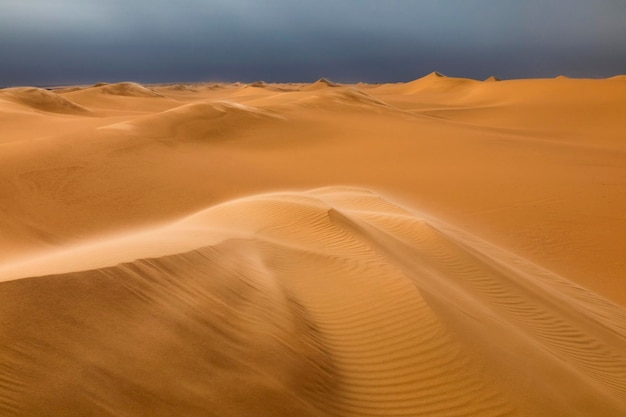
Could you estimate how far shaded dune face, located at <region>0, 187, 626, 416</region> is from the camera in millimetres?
2545

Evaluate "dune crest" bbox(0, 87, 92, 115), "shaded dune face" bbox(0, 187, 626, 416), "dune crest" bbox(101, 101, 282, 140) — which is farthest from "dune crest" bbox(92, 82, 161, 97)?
"shaded dune face" bbox(0, 187, 626, 416)

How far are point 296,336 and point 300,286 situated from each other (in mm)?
944

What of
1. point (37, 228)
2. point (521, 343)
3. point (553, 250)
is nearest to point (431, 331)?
point (521, 343)

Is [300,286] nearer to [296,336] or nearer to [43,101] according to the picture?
[296,336]

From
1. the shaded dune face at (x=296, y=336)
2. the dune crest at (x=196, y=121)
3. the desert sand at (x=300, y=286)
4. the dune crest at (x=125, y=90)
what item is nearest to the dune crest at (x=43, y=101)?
the dune crest at (x=196, y=121)

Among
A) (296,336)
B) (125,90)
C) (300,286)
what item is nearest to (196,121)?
(300,286)

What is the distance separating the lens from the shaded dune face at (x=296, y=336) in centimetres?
254

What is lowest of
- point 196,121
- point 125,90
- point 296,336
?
point 296,336

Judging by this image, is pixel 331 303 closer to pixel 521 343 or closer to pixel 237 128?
pixel 521 343

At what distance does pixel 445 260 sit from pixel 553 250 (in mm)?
3158

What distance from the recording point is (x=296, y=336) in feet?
11.7

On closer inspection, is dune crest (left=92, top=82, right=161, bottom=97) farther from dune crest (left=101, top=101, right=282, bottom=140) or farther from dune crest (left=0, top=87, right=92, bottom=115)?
dune crest (left=101, top=101, right=282, bottom=140)

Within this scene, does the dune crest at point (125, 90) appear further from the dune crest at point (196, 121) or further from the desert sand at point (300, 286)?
the desert sand at point (300, 286)

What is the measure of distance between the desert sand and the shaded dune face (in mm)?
14
